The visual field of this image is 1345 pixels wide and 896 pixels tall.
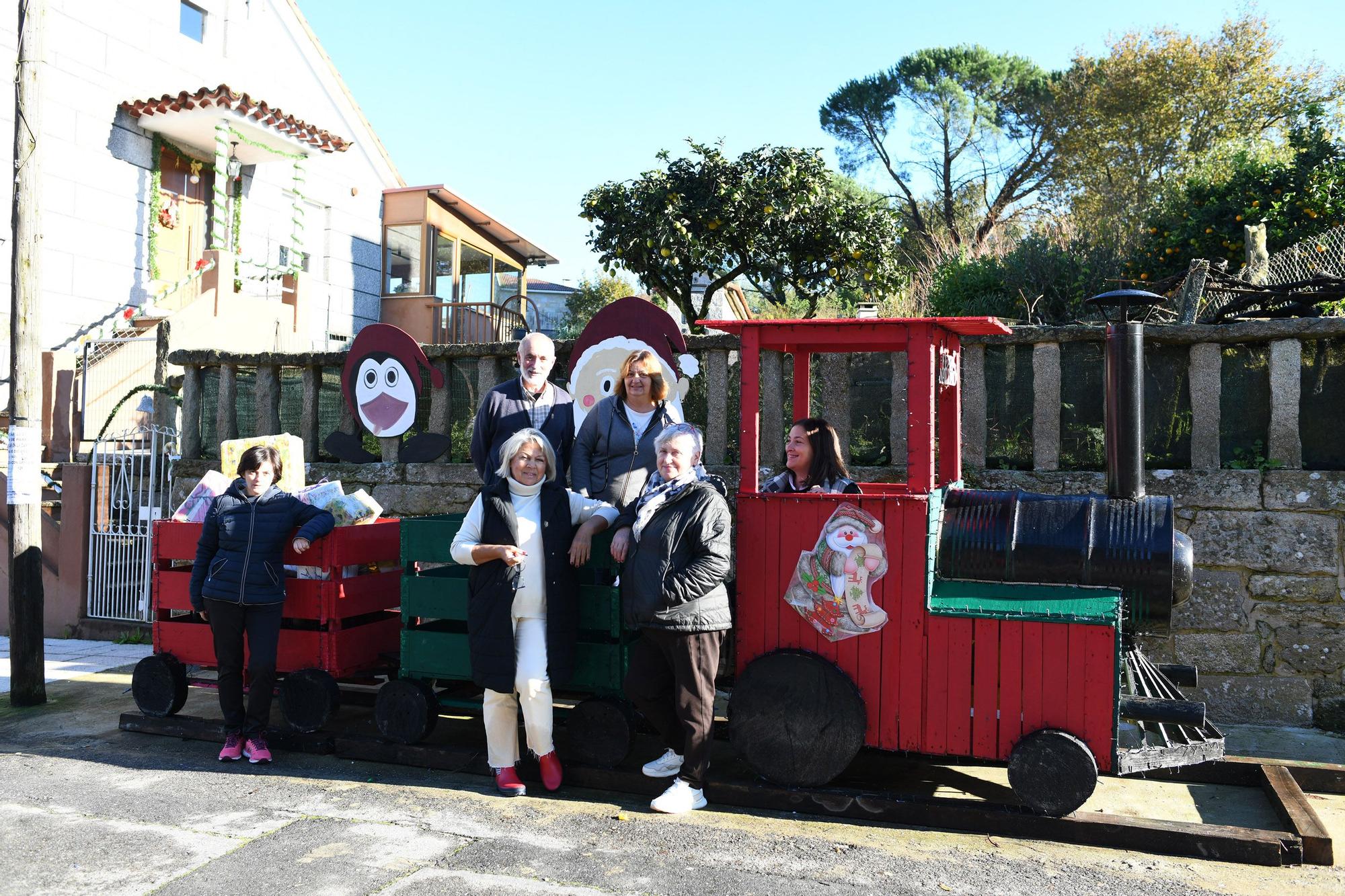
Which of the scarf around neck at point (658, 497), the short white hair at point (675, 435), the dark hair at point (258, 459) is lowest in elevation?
the scarf around neck at point (658, 497)

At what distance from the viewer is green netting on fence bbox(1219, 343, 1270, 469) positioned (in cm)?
595

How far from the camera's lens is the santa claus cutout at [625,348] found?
691 cm

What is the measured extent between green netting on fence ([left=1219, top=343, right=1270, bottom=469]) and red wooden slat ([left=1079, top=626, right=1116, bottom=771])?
2.44m

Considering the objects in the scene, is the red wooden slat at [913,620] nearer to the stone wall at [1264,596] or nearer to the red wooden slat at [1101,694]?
the red wooden slat at [1101,694]

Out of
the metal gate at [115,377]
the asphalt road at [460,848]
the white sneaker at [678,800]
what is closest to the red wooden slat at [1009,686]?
the asphalt road at [460,848]

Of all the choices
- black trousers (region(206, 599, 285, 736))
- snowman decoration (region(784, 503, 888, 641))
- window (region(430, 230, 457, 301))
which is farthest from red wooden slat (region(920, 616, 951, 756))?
window (region(430, 230, 457, 301))

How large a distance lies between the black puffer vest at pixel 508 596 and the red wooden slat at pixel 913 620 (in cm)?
153

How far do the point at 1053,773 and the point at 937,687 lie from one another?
22.3 inches

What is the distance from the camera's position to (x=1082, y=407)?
631cm

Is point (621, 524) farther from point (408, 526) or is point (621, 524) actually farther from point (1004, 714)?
point (1004, 714)

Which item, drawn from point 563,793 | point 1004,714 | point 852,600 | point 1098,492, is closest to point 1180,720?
point 1004,714

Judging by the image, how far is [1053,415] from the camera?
6.27 meters

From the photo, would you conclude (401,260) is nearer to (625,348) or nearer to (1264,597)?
(625,348)

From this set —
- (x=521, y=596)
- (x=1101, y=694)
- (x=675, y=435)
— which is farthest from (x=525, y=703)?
(x=1101, y=694)
